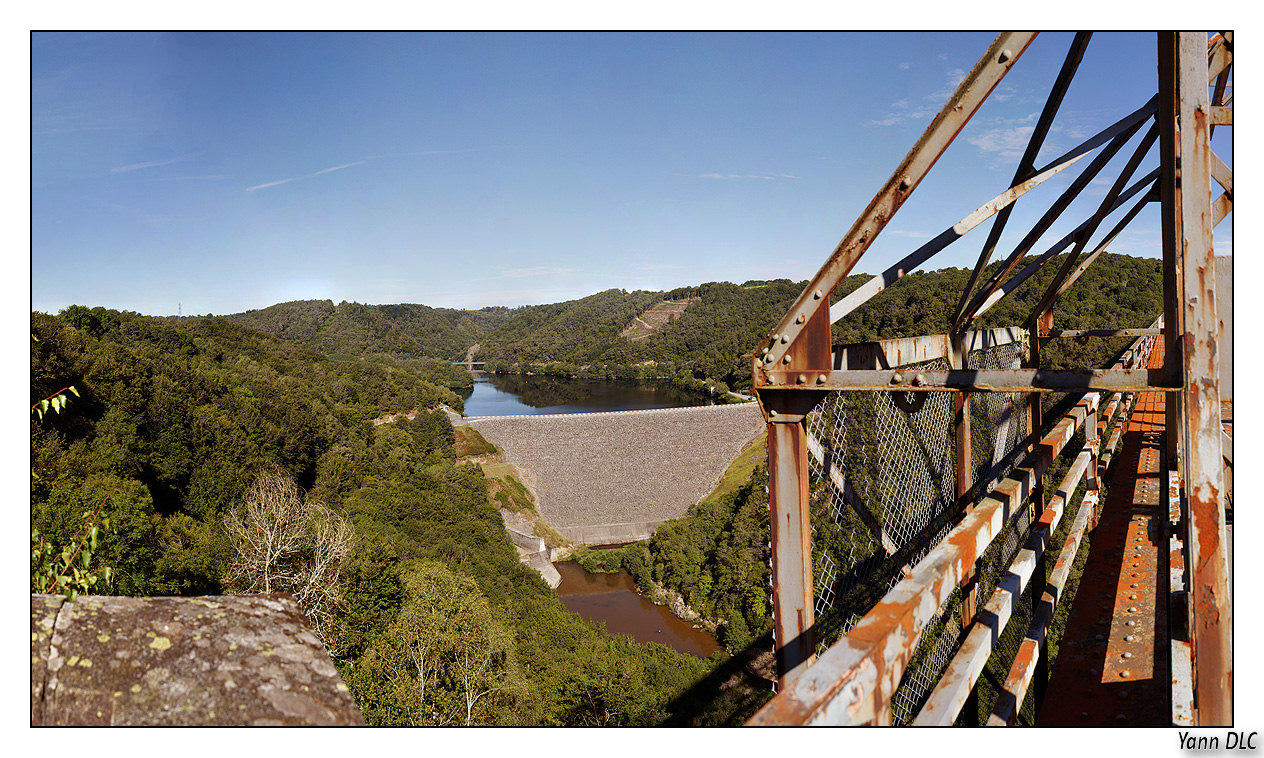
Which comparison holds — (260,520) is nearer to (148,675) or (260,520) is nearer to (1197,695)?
(148,675)

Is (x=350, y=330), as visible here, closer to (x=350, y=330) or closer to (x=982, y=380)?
(x=350, y=330)

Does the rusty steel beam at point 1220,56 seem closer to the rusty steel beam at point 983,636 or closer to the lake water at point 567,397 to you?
the rusty steel beam at point 983,636

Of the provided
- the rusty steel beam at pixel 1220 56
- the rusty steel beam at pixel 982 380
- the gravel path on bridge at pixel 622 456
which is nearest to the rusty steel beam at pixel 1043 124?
the rusty steel beam at pixel 1220 56

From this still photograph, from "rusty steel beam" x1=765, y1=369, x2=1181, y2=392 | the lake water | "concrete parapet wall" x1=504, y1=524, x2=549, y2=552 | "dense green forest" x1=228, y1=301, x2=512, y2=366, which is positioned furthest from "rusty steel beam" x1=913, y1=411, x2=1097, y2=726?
"dense green forest" x1=228, y1=301, x2=512, y2=366

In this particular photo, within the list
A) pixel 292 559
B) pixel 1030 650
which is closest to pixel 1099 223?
pixel 1030 650

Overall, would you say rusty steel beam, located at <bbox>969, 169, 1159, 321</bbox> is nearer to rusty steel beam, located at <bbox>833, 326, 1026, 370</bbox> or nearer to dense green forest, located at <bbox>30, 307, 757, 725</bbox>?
rusty steel beam, located at <bbox>833, 326, 1026, 370</bbox>

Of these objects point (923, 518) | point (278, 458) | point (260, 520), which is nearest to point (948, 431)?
point (923, 518)
